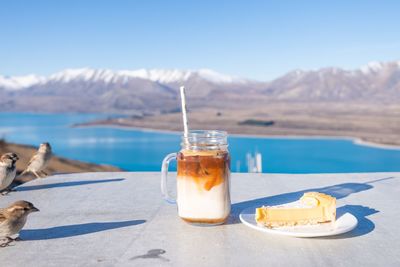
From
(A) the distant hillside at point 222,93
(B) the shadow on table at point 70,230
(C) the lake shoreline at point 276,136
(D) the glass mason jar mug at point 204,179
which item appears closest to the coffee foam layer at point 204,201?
(D) the glass mason jar mug at point 204,179

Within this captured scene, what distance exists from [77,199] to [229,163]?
620mm

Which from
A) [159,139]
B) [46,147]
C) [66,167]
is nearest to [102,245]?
[46,147]

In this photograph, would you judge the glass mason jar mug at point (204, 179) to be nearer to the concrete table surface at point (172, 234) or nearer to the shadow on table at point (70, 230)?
the concrete table surface at point (172, 234)

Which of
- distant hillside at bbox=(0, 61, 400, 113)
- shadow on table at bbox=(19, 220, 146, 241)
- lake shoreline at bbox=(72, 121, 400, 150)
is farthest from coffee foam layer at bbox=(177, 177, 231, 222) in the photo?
distant hillside at bbox=(0, 61, 400, 113)

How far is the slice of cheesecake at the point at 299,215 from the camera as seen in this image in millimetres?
1174

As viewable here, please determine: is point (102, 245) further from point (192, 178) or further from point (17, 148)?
point (17, 148)

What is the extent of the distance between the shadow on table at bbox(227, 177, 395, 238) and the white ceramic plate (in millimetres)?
33

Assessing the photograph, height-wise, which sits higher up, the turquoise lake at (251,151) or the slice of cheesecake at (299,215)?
the slice of cheesecake at (299,215)

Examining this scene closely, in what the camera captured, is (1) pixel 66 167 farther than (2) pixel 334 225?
Yes

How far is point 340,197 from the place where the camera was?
63.8 inches

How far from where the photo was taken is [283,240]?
3.66 ft

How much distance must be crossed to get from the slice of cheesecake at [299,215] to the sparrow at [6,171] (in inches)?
41.0

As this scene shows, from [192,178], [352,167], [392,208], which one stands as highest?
[192,178]

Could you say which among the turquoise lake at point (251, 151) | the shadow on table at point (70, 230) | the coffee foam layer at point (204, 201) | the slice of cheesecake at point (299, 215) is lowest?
the turquoise lake at point (251, 151)
